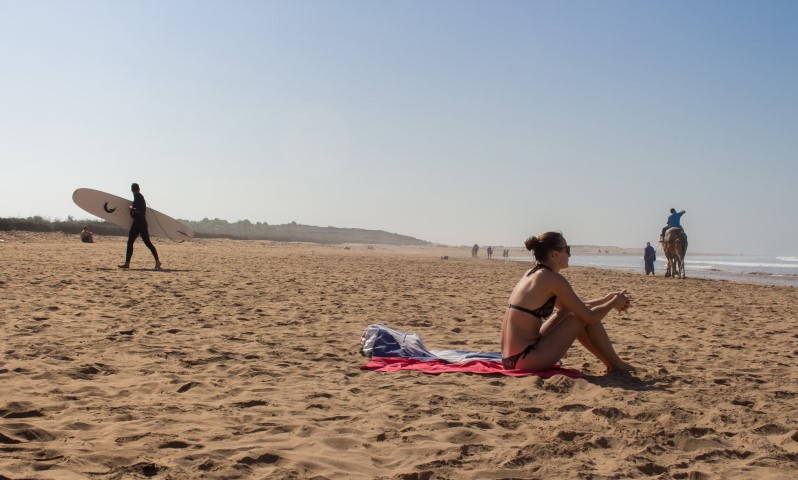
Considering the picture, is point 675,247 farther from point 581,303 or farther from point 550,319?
point 581,303

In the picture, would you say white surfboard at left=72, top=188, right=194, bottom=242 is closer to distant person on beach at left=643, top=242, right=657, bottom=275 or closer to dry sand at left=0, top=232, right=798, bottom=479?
dry sand at left=0, top=232, right=798, bottom=479

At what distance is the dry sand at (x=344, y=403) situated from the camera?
3215 mm

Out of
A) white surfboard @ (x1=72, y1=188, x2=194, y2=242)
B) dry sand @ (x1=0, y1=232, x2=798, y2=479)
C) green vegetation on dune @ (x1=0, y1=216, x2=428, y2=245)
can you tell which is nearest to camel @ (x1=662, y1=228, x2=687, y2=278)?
dry sand @ (x1=0, y1=232, x2=798, y2=479)

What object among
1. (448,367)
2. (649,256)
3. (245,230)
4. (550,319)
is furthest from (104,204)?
(245,230)

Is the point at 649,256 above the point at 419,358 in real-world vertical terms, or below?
above

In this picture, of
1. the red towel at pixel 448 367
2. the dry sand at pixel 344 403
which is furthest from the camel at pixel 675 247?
the red towel at pixel 448 367

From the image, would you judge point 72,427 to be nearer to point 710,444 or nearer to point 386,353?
point 386,353

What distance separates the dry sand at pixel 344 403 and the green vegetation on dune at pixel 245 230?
27445 millimetres

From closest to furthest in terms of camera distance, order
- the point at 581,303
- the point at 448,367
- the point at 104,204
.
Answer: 1. the point at 581,303
2. the point at 448,367
3. the point at 104,204

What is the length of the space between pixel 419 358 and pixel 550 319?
1.24 m

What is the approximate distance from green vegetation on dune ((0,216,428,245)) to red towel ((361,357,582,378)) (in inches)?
1187

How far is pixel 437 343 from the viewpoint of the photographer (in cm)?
714

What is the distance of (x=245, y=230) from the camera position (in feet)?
257

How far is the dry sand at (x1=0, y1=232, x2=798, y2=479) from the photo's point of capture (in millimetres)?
3215
